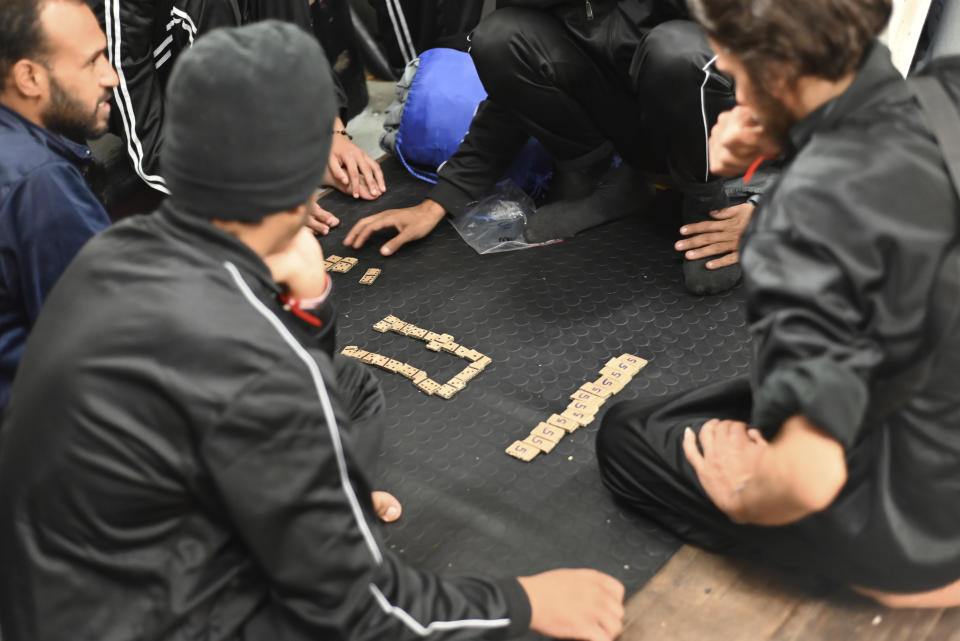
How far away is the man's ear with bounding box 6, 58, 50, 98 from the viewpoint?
1.78 meters

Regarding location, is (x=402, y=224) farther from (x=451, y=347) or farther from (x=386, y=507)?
(x=386, y=507)

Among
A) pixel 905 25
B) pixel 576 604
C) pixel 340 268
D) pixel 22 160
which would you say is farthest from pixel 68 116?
pixel 905 25

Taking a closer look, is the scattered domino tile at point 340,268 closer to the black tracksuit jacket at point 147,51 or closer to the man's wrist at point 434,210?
the man's wrist at point 434,210

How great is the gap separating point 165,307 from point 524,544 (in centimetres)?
94

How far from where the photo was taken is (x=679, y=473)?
1.61 metres

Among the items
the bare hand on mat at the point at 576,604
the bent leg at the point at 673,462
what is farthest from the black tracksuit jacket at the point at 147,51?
the bare hand on mat at the point at 576,604

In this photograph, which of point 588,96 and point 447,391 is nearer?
point 447,391

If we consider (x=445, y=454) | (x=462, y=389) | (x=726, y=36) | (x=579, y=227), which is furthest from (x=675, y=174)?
(x=726, y=36)

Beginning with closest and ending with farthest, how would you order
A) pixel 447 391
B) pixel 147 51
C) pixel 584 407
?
pixel 584 407
pixel 447 391
pixel 147 51

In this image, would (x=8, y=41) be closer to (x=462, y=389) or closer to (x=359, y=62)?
(x=462, y=389)

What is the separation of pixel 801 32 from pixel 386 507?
1192 mm

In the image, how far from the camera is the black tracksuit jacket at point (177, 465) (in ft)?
3.50

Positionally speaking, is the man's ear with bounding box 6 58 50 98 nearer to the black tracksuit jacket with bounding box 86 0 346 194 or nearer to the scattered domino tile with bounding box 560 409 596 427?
the black tracksuit jacket with bounding box 86 0 346 194

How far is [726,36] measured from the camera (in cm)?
120
